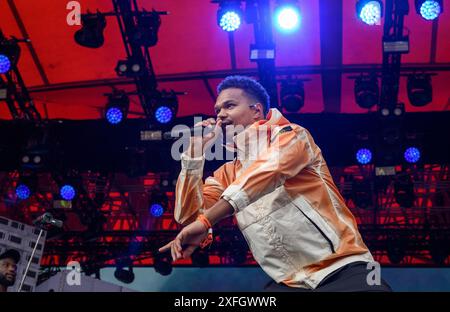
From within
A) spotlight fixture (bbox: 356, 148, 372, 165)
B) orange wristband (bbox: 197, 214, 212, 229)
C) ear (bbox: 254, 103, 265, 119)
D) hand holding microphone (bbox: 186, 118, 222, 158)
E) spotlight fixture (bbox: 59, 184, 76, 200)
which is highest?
spotlight fixture (bbox: 356, 148, 372, 165)

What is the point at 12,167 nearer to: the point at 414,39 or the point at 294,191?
the point at 414,39

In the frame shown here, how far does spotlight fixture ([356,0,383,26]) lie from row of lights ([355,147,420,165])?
Answer: 1656mm

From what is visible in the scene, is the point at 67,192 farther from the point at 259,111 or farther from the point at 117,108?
the point at 259,111

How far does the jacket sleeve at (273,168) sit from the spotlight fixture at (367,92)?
187 inches

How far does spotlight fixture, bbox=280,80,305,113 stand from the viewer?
7176 mm

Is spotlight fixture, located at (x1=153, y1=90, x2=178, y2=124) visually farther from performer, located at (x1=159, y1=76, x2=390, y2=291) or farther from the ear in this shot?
performer, located at (x1=159, y1=76, x2=390, y2=291)

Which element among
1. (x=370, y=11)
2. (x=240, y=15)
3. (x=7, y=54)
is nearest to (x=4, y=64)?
(x=7, y=54)

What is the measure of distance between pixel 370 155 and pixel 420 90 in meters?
0.94

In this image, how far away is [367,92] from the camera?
7.02 meters

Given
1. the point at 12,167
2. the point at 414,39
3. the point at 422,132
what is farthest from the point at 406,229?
the point at 12,167

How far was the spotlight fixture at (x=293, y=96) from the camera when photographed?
7176 mm

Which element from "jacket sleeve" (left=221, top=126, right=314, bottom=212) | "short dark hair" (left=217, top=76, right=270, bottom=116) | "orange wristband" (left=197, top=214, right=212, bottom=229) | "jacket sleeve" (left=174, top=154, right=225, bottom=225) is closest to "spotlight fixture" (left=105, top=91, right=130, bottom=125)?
"short dark hair" (left=217, top=76, right=270, bottom=116)

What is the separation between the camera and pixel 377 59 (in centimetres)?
746
